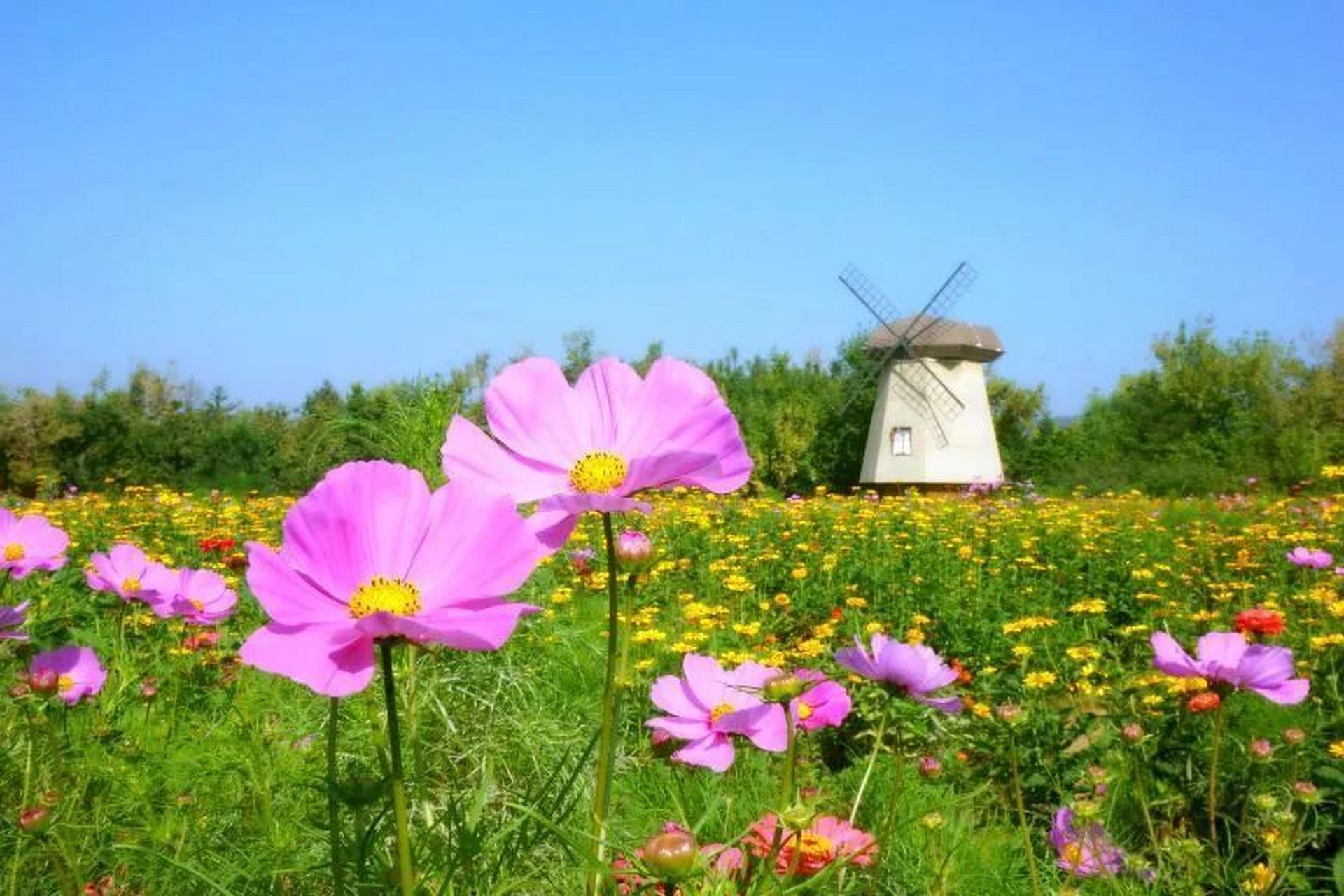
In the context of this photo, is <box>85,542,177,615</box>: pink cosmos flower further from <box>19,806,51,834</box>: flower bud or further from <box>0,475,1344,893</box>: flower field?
<box>19,806,51,834</box>: flower bud

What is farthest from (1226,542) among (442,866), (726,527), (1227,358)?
(1227,358)

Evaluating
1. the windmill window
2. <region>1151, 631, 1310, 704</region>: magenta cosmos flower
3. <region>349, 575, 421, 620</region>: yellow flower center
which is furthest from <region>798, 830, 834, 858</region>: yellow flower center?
the windmill window

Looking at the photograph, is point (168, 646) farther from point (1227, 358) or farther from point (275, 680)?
point (1227, 358)

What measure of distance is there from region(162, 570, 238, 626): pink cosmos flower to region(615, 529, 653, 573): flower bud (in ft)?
3.08

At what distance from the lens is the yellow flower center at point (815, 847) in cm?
77

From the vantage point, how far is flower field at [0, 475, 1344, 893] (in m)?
1.08

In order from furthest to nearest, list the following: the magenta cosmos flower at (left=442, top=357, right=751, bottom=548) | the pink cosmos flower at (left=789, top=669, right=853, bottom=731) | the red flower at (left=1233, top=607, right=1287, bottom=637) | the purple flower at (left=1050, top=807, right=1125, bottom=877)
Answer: the red flower at (left=1233, top=607, right=1287, bottom=637) < the purple flower at (left=1050, top=807, right=1125, bottom=877) < the pink cosmos flower at (left=789, top=669, right=853, bottom=731) < the magenta cosmos flower at (left=442, top=357, right=751, bottom=548)

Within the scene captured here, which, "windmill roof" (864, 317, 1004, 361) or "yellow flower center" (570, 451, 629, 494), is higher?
"windmill roof" (864, 317, 1004, 361)

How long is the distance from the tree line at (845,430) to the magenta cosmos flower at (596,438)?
1117 centimetres

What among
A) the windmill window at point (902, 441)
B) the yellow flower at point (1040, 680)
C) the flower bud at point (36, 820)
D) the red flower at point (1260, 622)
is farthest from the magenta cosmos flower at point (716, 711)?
the windmill window at point (902, 441)

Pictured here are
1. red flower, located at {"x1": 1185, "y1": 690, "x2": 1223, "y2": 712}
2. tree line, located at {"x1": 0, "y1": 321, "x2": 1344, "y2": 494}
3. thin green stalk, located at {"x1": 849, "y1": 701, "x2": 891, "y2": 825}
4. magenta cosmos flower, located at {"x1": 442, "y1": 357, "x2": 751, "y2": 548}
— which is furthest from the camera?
tree line, located at {"x1": 0, "y1": 321, "x2": 1344, "y2": 494}

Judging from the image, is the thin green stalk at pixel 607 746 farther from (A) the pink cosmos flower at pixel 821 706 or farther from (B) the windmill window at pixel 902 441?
(B) the windmill window at pixel 902 441

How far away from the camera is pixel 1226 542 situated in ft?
19.5

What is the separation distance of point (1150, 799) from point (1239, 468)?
1806cm
